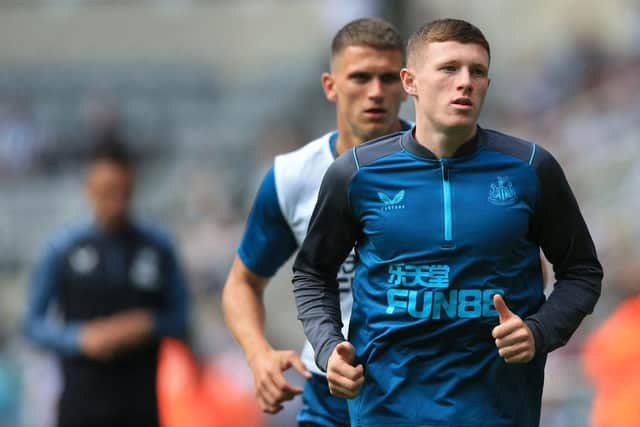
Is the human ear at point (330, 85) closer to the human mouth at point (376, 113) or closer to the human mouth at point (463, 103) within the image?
the human mouth at point (376, 113)

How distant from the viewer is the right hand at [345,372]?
388 centimetres

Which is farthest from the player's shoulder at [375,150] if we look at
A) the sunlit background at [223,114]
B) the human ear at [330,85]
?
the sunlit background at [223,114]

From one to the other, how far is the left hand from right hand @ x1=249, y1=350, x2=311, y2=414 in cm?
101

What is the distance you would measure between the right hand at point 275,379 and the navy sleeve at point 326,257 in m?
0.40

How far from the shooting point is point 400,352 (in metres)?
4.06

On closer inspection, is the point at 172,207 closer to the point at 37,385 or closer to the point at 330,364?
the point at 37,385

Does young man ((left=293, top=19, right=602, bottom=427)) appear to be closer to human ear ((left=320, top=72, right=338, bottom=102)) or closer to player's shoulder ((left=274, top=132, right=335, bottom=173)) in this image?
player's shoulder ((left=274, top=132, right=335, bottom=173))

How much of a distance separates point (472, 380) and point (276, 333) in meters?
11.3

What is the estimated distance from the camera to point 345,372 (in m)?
3.88

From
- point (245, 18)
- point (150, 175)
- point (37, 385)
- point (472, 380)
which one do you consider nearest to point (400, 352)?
point (472, 380)

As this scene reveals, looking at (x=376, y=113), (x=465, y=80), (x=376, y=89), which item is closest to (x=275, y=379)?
(x=376, y=113)

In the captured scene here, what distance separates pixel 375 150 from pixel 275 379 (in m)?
0.94

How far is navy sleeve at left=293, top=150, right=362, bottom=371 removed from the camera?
4.16m

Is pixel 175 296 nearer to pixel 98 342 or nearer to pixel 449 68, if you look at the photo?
pixel 98 342
